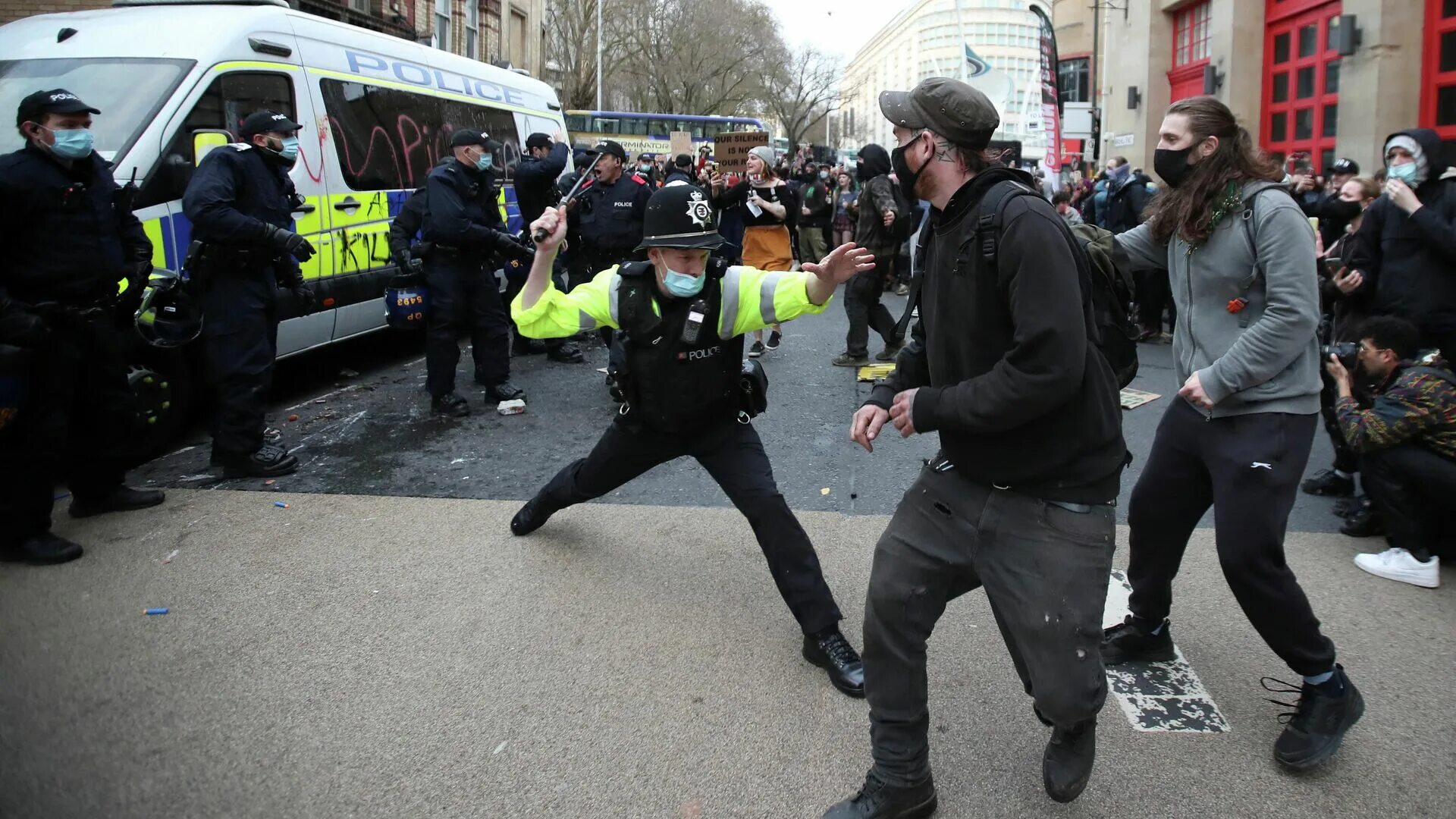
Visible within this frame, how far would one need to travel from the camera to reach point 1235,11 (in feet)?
57.8

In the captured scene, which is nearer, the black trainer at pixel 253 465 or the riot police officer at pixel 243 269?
the riot police officer at pixel 243 269

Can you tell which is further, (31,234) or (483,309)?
(483,309)

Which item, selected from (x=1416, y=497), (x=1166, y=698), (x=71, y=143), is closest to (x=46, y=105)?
(x=71, y=143)

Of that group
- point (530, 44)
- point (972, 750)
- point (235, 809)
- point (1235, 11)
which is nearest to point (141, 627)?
point (235, 809)

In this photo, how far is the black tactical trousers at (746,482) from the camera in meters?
3.58

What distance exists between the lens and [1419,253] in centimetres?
497

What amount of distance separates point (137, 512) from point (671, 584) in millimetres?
2795

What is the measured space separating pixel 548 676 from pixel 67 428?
2819 millimetres

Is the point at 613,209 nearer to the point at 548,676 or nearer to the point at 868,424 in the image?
the point at 548,676

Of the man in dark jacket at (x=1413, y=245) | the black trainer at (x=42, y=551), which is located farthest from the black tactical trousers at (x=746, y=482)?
the man in dark jacket at (x=1413, y=245)

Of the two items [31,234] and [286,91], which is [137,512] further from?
[286,91]

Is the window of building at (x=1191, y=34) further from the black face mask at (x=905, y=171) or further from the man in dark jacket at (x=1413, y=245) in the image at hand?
the black face mask at (x=905, y=171)

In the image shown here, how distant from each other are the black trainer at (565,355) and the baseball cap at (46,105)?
4855 mm

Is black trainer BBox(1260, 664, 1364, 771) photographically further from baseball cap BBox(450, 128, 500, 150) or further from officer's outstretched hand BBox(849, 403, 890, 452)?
baseball cap BBox(450, 128, 500, 150)
